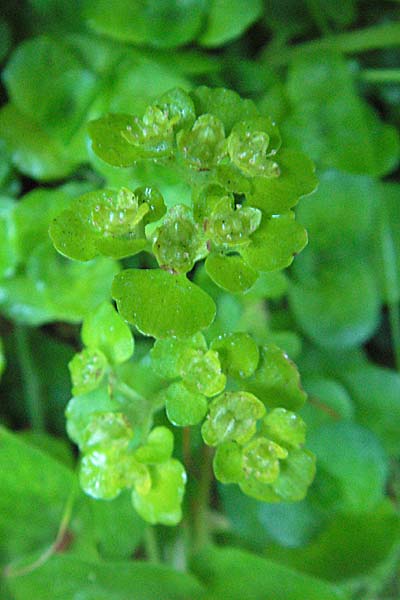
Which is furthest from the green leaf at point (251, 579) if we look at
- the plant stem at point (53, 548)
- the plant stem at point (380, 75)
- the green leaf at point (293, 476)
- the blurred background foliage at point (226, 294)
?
the plant stem at point (380, 75)

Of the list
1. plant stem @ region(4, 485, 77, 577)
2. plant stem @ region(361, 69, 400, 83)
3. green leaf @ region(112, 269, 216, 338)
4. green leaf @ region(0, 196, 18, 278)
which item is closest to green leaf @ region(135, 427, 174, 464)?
green leaf @ region(112, 269, 216, 338)

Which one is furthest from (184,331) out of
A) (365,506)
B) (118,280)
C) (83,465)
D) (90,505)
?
(365,506)

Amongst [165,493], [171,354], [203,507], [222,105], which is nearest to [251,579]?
[203,507]

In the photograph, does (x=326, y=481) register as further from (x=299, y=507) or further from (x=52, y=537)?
(x=52, y=537)

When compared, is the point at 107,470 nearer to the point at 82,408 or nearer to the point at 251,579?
the point at 82,408

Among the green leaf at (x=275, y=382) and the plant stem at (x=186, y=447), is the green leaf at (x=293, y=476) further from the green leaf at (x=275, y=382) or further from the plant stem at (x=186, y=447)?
the plant stem at (x=186, y=447)

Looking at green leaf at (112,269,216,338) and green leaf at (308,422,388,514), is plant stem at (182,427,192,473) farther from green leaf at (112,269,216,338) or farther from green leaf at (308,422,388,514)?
green leaf at (112,269,216,338)
